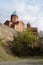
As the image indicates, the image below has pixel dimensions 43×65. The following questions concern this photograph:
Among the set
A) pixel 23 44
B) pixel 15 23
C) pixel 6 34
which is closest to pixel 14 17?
pixel 15 23

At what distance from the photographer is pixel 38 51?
7988 cm

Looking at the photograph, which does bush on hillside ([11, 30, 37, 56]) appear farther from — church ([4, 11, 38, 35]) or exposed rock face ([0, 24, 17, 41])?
church ([4, 11, 38, 35])

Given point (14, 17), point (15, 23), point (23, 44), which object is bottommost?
point (23, 44)

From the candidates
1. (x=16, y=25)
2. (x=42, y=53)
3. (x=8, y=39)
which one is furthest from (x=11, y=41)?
(x=16, y=25)

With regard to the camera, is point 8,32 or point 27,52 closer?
point 27,52

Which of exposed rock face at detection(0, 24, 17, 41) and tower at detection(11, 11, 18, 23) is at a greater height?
tower at detection(11, 11, 18, 23)

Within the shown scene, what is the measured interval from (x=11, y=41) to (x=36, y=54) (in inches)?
448

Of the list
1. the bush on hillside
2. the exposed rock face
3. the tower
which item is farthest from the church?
the bush on hillside

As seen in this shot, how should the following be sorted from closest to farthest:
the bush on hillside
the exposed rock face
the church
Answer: the bush on hillside < the exposed rock face < the church

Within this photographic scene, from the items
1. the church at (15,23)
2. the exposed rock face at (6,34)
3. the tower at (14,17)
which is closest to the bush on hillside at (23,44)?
the exposed rock face at (6,34)

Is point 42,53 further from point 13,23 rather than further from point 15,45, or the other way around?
point 13,23

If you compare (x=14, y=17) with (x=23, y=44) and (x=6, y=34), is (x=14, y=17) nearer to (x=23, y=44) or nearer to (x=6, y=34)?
(x=6, y=34)

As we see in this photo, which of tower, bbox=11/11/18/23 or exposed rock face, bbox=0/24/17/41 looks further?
tower, bbox=11/11/18/23

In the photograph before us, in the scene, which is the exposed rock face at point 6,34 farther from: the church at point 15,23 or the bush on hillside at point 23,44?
the church at point 15,23
